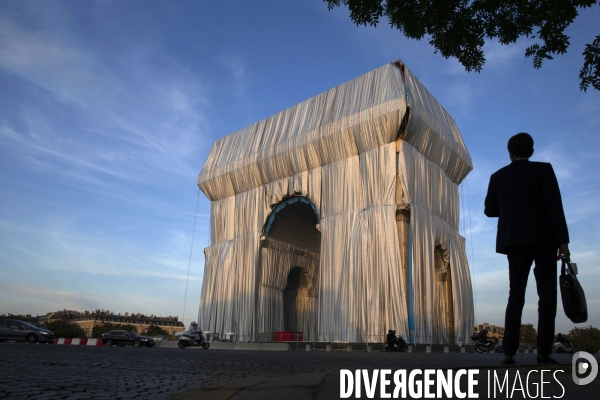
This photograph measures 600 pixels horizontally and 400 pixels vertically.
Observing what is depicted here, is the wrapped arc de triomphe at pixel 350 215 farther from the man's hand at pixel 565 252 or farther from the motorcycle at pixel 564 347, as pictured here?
the man's hand at pixel 565 252

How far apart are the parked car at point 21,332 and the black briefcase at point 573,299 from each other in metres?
21.7

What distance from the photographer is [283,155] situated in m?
26.5

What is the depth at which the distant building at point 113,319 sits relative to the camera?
4268 inches

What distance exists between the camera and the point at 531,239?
3906 mm

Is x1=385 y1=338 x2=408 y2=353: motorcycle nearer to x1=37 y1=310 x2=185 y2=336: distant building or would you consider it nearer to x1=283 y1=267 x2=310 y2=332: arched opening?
x1=283 y1=267 x2=310 y2=332: arched opening

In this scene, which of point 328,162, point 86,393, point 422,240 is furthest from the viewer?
point 328,162

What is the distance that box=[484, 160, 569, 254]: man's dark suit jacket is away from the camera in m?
3.92

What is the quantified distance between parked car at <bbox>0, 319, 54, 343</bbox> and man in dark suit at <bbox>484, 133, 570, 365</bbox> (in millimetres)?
21289

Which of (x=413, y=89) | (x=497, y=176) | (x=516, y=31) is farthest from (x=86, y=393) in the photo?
(x=413, y=89)

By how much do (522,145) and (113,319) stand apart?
12195cm

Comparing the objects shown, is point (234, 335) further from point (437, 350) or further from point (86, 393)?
point (86, 393)

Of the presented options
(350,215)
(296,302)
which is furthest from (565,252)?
(296,302)

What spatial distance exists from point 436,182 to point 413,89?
4.59 metres

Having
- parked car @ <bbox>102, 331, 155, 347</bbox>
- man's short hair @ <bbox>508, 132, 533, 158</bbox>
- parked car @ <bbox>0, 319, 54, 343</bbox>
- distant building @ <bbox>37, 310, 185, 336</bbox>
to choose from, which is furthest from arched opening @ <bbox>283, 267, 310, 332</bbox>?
distant building @ <bbox>37, 310, 185, 336</bbox>
